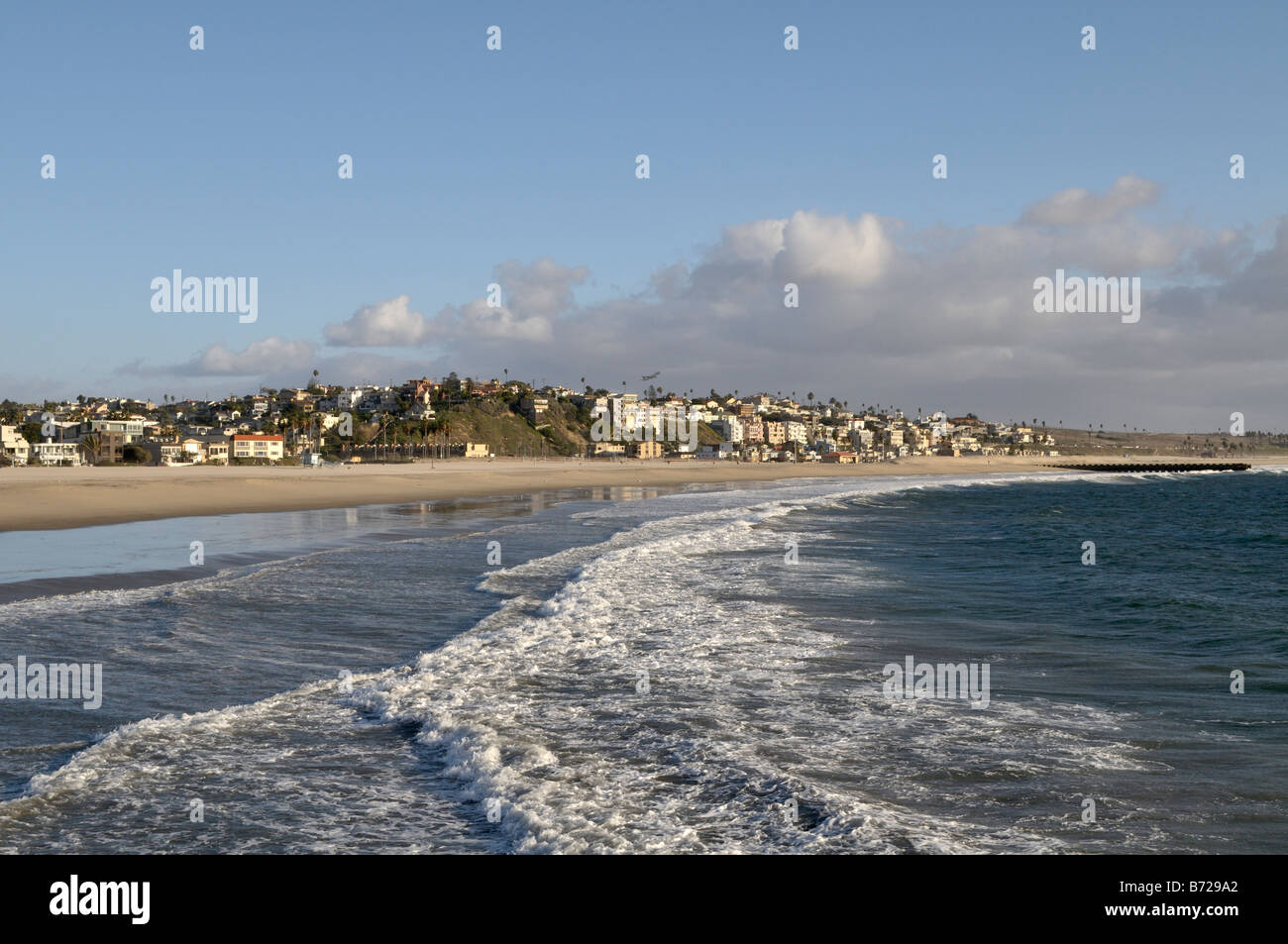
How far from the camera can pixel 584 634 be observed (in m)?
14.6

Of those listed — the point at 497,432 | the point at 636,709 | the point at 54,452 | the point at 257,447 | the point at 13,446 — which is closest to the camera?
the point at 636,709

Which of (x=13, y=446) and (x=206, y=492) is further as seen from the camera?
(x=13, y=446)

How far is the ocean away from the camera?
6.96 meters

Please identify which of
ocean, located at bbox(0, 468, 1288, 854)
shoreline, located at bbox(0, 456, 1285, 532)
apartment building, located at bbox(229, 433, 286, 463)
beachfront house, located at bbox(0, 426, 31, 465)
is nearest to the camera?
ocean, located at bbox(0, 468, 1288, 854)

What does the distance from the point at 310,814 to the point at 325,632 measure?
758 cm

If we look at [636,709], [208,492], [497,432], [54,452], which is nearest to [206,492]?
[208,492]

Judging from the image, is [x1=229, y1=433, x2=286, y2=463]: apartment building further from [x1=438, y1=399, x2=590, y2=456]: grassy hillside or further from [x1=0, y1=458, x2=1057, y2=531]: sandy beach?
[x1=0, y1=458, x2=1057, y2=531]: sandy beach

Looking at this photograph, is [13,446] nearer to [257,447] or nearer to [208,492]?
[257,447]

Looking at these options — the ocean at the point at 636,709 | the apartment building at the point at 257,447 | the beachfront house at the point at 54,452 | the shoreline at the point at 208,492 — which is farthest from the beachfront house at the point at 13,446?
the ocean at the point at 636,709

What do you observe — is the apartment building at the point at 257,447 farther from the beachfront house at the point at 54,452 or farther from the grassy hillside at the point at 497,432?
the grassy hillside at the point at 497,432

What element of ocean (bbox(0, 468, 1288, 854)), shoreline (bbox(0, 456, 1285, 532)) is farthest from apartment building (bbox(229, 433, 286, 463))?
ocean (bbox(0, 468, 1288, 854))

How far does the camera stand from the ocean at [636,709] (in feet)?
22.9

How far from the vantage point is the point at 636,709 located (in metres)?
10.3
